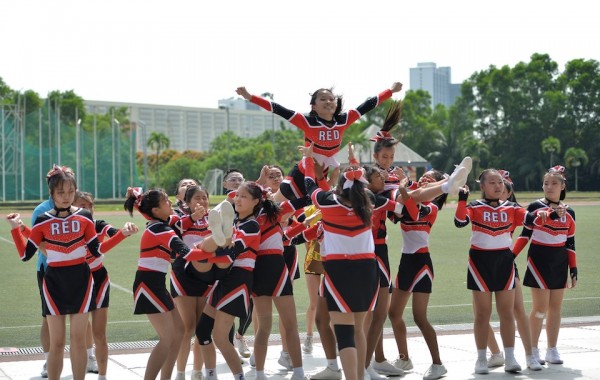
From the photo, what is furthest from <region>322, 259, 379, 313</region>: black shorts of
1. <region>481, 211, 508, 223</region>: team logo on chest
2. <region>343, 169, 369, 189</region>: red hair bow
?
<region>481, 211, 508, 223</region>: team logo on chest

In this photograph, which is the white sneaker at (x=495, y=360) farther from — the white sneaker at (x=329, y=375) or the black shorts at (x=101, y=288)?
the black shorts at (x=101, y=288)

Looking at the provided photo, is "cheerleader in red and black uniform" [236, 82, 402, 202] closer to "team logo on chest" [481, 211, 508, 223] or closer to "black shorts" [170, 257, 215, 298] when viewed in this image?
"black shorts" [170, 257, 215, 298]

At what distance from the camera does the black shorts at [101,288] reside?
24.1 ft

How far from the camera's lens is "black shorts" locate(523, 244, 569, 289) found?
27.0 feet

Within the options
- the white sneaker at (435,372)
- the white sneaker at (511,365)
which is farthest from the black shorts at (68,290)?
the white sneaker at (511,365)

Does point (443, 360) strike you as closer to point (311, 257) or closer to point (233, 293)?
point (311, 257)

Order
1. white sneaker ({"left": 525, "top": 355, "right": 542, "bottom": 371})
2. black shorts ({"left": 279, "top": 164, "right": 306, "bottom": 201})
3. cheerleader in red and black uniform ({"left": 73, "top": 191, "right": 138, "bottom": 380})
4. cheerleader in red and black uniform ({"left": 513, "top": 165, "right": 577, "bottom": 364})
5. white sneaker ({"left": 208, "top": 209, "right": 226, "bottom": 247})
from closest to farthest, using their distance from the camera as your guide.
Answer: white sneaker ({"left": 208, "top": 209, "right": 226, "bottom": 247}) < cheerleader in red and black uniform ({"left": 73, "top": 191, "right": 138, "bottom": 380}) < white sneaker ({"left": 525, "top": 355, "right": 542, "bottom": 371}) < black shorts ({"left": 279, "top": 164, "right": 306, "bottom": 201}) < cheerleader in red and black uniform ({"left": 513, "top": 165, "right": 577, "bottom": 364})

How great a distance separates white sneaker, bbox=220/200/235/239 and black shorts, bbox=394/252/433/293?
2.00 m

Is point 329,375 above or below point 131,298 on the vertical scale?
above

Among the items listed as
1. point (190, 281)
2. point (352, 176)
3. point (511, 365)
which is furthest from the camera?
point (511, 365)

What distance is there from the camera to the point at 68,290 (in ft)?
21.9

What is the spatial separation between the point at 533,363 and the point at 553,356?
39 centimetres

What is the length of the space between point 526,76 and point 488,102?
13.8 ft

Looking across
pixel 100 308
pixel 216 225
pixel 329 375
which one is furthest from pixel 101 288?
pixel 329 375
